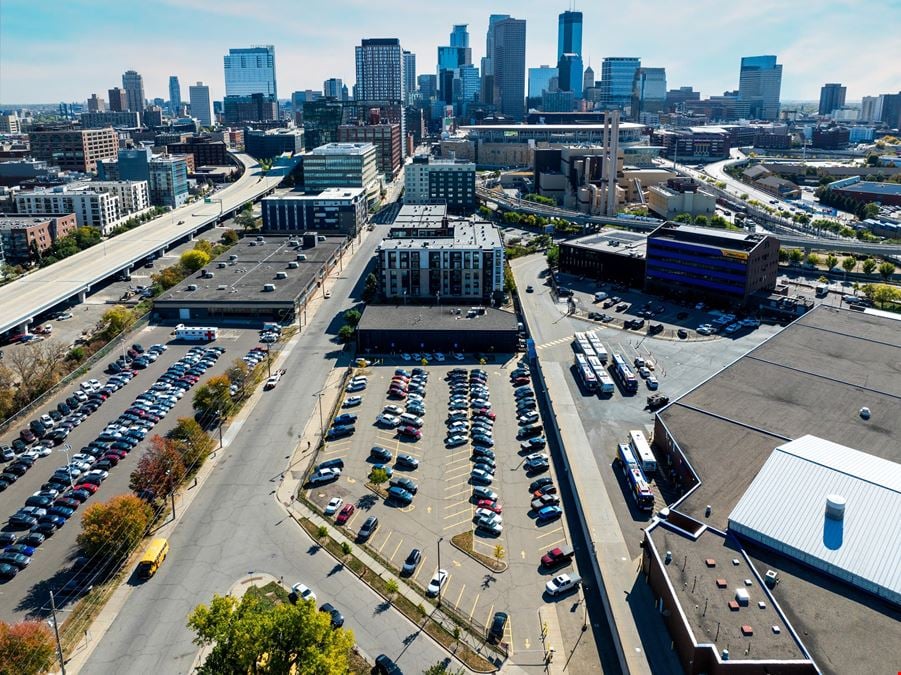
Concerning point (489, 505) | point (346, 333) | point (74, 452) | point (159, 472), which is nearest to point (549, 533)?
point (489, 505)

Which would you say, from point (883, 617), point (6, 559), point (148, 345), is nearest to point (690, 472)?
point (883, 617)

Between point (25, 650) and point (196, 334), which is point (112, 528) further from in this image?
point (196, 334)

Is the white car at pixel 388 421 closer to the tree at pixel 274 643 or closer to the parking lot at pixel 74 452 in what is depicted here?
the parking lot at pixel 74 452

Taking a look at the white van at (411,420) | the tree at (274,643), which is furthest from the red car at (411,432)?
the tree at (274,643)

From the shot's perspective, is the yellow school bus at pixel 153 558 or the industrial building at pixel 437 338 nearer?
the yellow school bus at pixel 153 558

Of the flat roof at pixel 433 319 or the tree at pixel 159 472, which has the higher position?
the flat roof at pixel 433 319
